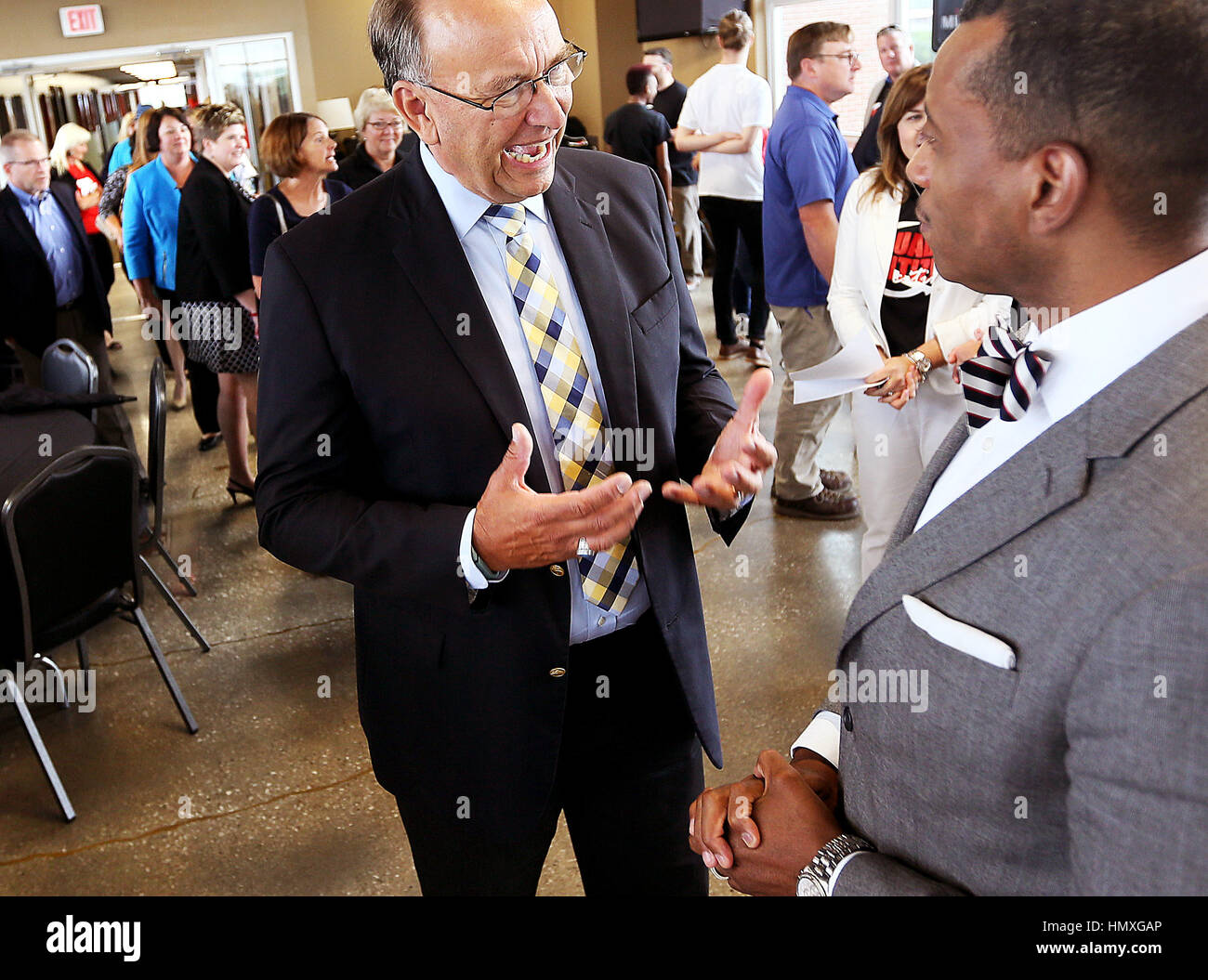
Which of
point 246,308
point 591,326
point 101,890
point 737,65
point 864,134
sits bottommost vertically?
point 101,890

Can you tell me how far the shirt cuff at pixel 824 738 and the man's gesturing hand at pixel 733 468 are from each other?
0.31 meters

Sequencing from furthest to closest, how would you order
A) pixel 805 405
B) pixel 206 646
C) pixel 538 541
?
pixel 805 405
pixel 206 646
pixel 538 541

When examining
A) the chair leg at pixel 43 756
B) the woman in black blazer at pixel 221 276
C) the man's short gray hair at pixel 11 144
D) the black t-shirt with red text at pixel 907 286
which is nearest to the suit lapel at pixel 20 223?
the man's short gray hair at pixel 11 144

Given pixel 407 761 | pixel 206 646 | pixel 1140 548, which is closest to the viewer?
pixel 1140 548

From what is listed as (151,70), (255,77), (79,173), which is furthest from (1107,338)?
(151,70)

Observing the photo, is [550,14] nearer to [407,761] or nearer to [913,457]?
[407,761]

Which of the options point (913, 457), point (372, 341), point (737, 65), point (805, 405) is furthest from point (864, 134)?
point (372, 341)

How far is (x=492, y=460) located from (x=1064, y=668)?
824 millimetres

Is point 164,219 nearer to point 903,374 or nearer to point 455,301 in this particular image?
point 903,374

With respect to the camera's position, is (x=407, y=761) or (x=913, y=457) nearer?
(x=407, y=761)

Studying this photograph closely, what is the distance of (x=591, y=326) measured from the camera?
4.81 feet

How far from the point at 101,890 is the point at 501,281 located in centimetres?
195

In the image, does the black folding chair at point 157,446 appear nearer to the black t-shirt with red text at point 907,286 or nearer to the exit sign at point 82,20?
the black t-shirt with red text at point 907,286

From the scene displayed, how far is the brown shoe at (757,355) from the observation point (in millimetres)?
6578
